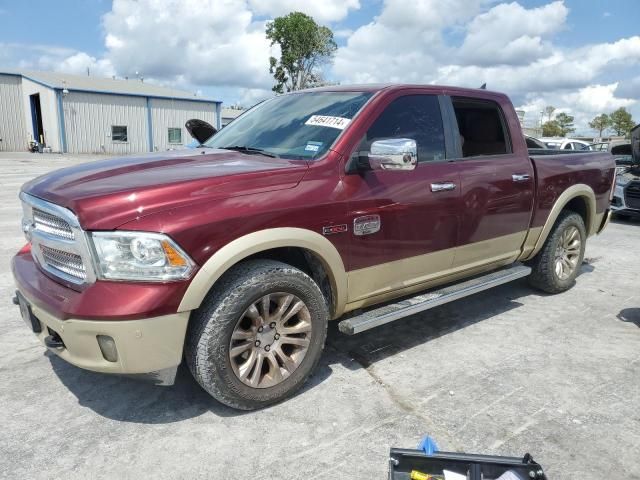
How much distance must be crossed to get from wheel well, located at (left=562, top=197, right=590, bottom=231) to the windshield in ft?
9.79

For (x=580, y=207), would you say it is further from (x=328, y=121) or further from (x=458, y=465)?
(x=458, y=465)

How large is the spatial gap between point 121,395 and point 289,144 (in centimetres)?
193

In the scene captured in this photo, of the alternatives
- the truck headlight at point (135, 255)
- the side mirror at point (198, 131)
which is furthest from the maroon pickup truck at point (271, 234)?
the side mirror at point (198, 131)

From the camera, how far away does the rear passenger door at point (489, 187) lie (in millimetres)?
3949

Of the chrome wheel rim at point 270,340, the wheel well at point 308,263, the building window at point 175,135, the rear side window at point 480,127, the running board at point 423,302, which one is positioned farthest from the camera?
the building window at point 175,135

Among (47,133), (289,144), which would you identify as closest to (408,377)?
(289,144)

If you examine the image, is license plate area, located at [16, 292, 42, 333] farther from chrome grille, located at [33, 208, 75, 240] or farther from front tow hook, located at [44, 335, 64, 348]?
chrome grille, located at [33, 208, 75, 240]

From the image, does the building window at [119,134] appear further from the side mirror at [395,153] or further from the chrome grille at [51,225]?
the side mirror at [395,153]

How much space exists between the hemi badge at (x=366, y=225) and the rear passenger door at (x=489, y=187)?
2.98ft

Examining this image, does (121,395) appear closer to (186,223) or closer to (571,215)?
(186,223)

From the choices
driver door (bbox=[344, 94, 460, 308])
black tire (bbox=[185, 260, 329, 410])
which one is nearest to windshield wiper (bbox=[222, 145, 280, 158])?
driver door (bbox=[344, 94, 460, 308])

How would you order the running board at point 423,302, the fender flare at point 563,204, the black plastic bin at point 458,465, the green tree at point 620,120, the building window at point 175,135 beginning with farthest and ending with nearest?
the green tree at point 620,120
the building window at point 175,135
the fender flare at point 563,204
the running board at point 423,302
the black plastic bin at point 458,465

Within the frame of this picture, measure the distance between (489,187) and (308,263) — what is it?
173 cm

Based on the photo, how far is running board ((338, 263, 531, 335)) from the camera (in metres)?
3.24
